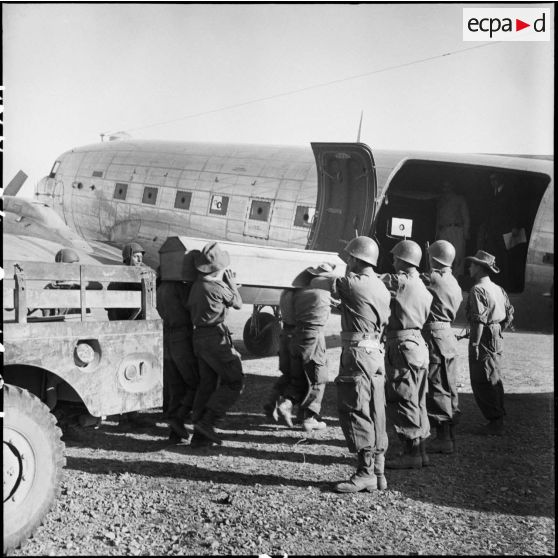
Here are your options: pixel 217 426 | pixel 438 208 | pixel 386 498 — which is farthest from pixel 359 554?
pixel 438 208

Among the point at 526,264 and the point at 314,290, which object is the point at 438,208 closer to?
the point at 526,264

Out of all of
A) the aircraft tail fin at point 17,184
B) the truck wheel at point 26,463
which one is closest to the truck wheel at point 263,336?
the aircraft tail fin at point 17,184

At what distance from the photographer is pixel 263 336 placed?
11.1m

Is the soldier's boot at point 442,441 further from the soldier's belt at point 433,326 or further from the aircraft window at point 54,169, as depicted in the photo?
the aircraft window at point 54,169

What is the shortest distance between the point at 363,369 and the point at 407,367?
80cm

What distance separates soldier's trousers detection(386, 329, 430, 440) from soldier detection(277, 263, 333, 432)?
1.15 meters

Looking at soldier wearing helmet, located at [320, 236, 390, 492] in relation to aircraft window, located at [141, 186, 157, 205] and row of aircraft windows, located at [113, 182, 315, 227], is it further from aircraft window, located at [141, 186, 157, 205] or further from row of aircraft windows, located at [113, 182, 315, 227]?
aircraft window, located at [141, 186, 157, 205]

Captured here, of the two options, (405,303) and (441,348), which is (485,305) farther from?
(405,303)

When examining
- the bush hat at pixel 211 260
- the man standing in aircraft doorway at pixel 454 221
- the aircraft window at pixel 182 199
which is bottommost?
the bush hat at pixel 211 260

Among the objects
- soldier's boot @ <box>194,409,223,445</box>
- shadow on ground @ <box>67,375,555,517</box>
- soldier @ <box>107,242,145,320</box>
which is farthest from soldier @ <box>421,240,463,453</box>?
soldier @ <box>107,242,145,320</box>

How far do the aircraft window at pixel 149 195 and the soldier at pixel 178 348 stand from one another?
6347mm

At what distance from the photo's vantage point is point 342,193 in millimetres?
10992

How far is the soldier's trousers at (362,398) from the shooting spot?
5031mm

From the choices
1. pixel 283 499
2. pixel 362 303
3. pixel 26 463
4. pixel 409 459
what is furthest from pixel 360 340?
pixel 26 463
